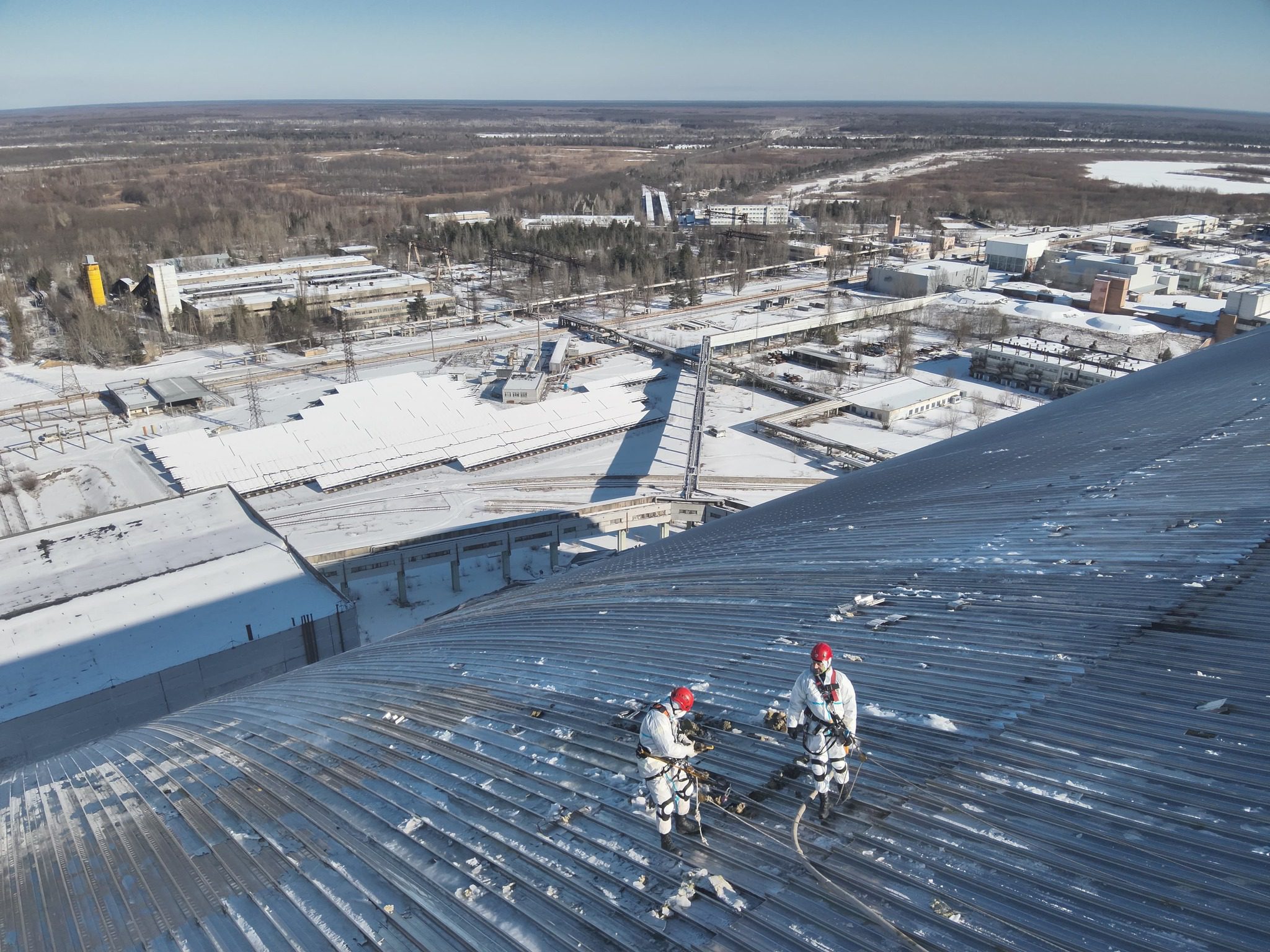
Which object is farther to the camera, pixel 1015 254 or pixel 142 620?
pixel 1015 254

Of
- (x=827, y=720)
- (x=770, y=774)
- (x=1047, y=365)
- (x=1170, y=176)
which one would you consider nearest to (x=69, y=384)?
(x=770, y=774)

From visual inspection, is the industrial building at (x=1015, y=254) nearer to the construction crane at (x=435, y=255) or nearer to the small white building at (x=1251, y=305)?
the small white building at (x=1251, y=305)

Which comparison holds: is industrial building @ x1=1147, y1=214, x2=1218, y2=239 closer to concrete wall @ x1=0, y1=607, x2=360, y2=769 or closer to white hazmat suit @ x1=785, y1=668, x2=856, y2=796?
concrete wall @ x1=0, y1=607, x2=360, y2=769

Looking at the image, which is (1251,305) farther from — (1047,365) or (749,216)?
(749,216)

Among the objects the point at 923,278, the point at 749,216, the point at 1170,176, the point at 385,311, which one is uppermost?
the point at 1170,176

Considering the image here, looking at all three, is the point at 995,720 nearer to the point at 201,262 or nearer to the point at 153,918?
the point at 153,918

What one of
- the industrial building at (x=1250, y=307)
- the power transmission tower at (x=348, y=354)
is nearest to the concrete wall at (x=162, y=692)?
the power transmission tower at (x=348, y=354)

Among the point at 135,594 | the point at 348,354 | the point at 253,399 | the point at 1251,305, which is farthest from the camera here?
the point at 1251,305

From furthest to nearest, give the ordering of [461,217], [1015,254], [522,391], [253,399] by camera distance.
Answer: [461,217] < [1015,254] < [522,391] < [253,399]
